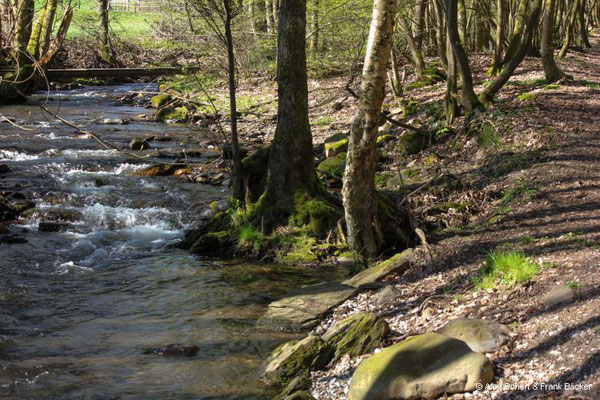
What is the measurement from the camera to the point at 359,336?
6.32 metres

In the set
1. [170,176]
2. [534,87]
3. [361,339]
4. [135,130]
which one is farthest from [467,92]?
[135,130]

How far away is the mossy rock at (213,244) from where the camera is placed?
34.5 feet

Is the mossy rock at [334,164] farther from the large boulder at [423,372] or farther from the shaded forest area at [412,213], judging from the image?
the large boulder at [423,372]

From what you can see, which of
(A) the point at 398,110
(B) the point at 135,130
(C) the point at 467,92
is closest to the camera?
(C) the point at 467,92

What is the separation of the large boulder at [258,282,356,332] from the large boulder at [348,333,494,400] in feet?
6.72

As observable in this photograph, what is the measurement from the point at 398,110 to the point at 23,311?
12.1 m

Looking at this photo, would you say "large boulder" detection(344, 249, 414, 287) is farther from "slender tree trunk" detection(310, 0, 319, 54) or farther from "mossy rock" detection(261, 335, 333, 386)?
"slender tree trunk" detection(310, 0, 319, 54)

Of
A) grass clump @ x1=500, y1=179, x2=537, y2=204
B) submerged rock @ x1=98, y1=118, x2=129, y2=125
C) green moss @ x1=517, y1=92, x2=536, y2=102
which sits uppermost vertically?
green moss @ x1=517, y1=92, x2=536, y2=102

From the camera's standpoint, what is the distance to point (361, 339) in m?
6.28

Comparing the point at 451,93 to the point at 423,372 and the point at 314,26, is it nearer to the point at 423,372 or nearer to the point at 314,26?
the point at 314,26

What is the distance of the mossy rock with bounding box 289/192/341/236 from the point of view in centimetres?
1021

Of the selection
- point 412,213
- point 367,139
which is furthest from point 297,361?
point 412,213

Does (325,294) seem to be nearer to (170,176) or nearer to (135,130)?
(170,176)

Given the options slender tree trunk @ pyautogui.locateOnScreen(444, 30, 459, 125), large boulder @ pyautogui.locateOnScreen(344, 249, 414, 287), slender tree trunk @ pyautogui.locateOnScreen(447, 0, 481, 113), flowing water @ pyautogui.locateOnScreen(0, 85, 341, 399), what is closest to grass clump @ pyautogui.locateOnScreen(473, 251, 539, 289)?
large boulder @ pyautogui.locateOnScreen(344, 249, 414, 287)
